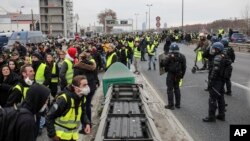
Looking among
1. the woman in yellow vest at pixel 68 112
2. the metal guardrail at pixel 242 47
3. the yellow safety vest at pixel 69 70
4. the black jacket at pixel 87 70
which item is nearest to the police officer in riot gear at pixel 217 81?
the black jacket at pixel 87 70

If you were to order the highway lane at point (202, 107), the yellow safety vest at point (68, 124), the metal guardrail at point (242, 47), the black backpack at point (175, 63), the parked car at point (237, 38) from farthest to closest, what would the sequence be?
the parked car at point (237, 38), the metal guardrail at point (242, 47), the black backpack at point (175, 63), the highway lane at point (202, 107), the yellow safety vest at point (68, 124)

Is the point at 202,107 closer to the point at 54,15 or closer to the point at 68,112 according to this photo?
the point at 68,112

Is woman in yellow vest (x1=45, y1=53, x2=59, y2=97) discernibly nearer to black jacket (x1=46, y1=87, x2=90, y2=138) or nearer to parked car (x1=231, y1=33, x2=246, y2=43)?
black jacket (x1=46, y1=87, x2=90, y2=138)

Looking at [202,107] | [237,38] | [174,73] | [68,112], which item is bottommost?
[202,107]

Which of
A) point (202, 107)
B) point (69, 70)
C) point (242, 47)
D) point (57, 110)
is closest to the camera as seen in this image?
point (57, 110)

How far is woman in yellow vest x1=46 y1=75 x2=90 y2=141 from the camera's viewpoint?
5.52m

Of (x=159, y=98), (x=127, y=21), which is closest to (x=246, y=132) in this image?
(x=159, y=98)

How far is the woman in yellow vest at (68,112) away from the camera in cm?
552

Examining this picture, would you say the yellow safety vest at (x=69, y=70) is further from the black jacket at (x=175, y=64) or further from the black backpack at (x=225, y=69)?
the black backpack at (x=225, y=69)

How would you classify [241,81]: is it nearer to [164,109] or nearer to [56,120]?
[164,109]

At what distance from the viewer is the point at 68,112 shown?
5.71 meters

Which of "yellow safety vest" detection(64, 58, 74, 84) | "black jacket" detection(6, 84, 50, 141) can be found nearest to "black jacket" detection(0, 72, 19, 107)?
"yellow safety vest" detection(64, 58, 74, 84)

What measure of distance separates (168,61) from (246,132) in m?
4.30

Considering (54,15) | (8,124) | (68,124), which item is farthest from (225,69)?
(54,15)
